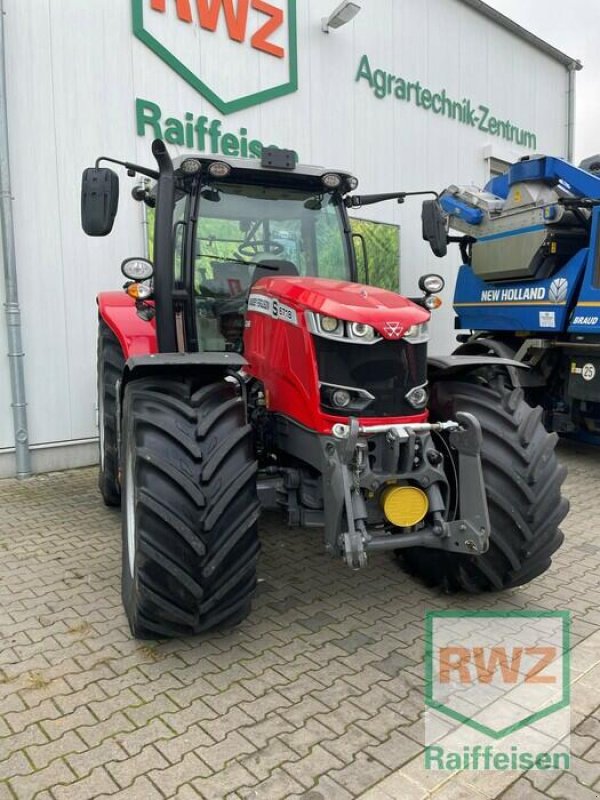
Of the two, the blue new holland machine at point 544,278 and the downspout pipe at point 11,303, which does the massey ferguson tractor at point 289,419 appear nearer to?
the downspout pipe at point 11,303

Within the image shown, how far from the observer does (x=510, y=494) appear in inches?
125

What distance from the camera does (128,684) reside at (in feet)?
8.97

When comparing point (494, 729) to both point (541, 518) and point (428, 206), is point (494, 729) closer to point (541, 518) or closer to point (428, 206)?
point (541, 518)

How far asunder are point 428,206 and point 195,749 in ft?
10.5

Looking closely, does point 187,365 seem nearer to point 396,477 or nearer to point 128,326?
point 396,477

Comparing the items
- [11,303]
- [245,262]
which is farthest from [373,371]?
[11,303]

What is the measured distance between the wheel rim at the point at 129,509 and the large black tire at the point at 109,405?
1.52 m

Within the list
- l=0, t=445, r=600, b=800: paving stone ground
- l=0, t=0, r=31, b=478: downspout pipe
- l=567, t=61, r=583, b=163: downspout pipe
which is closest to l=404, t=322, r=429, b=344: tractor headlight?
l=0, t=445, r=600, b=800: paving stone ground

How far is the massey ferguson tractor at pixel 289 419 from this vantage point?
276 centimetres

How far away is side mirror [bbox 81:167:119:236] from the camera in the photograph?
342cm

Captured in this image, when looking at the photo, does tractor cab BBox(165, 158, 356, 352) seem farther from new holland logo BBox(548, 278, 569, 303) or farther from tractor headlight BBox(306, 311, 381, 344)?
new holland logo BBox(548, 278, 569, 303)

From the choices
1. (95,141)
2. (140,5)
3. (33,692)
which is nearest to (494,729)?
(33,692)

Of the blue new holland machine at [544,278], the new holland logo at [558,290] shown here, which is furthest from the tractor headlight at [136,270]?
the new holland logo at [558,290]

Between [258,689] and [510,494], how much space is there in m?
1.46
